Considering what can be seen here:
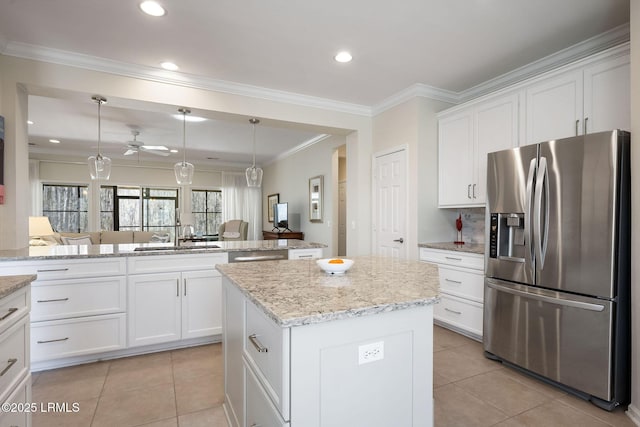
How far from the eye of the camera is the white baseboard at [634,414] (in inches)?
71.9

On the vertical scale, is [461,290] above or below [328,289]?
below

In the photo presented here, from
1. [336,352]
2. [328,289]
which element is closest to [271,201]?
[328,289]

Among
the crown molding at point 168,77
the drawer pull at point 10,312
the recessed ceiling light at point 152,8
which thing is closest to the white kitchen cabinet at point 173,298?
the drawer pull at point 10,312

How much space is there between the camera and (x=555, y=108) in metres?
2.62

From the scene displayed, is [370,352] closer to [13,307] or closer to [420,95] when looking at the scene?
[13,307]

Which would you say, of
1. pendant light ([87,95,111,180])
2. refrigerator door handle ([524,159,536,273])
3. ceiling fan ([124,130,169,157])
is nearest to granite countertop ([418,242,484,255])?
refrigerator door handle ([524,159,536,273])

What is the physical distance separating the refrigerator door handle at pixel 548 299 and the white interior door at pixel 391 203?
4.19 feet

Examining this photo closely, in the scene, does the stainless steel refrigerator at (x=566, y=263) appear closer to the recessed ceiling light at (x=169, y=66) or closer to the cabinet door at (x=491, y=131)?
the cabinet door at (x=491, y=131)

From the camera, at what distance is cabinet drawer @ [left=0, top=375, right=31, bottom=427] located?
1234mm

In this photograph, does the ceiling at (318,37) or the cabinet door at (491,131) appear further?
the cabinet door at (491,131)

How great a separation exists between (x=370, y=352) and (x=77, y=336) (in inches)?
102

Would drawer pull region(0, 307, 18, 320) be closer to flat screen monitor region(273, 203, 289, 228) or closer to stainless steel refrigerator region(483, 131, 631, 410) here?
stainless steel refrigerator region(483, 131, 631, 410)

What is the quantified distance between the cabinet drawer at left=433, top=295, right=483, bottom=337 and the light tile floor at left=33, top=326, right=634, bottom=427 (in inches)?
11.4

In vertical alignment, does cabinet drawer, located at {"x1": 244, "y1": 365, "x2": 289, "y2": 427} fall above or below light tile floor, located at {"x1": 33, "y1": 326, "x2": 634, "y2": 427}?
above
